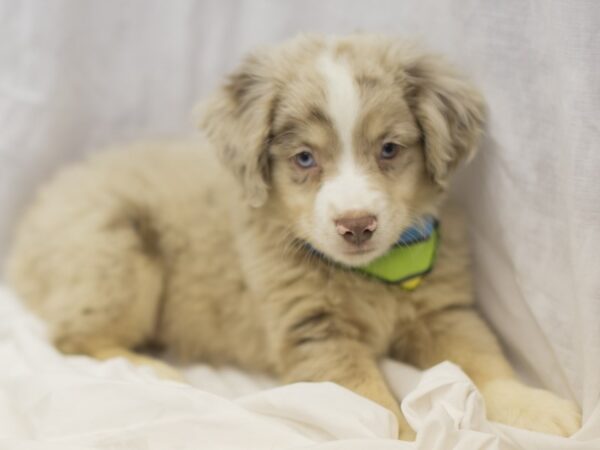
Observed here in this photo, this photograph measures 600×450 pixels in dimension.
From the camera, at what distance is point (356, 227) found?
7.90ft

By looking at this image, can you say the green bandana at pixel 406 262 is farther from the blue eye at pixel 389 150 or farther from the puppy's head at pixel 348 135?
the blue eye at pixel 389 150

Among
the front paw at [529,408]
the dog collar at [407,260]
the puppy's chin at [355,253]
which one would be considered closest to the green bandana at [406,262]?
the dog collar at [407,260]

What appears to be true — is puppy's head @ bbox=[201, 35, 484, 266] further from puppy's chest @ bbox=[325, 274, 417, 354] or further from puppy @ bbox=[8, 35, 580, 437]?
puppy's chest @ bbox=[325, 274, 417, 354]

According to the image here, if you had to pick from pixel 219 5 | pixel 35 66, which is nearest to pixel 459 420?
pixel 219 5

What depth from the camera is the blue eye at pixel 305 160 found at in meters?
2.62

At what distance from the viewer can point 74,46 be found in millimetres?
3594

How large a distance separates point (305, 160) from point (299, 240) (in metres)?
0.32

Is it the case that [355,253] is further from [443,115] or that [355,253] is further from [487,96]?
[487,96]

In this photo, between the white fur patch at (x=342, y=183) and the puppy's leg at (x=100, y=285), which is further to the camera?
the puppy's leg at (x=100, y=285)

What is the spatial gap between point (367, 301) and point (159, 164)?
1178 mm

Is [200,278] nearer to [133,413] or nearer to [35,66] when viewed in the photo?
[133,413]

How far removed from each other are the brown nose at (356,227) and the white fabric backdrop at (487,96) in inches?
21.1

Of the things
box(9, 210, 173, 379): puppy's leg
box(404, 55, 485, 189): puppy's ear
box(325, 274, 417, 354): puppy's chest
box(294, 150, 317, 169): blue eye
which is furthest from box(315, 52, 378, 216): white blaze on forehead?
box(9, 210, 173, 379): puppy's leg

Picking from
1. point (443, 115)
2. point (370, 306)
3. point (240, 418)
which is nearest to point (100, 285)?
point (240, 418)
